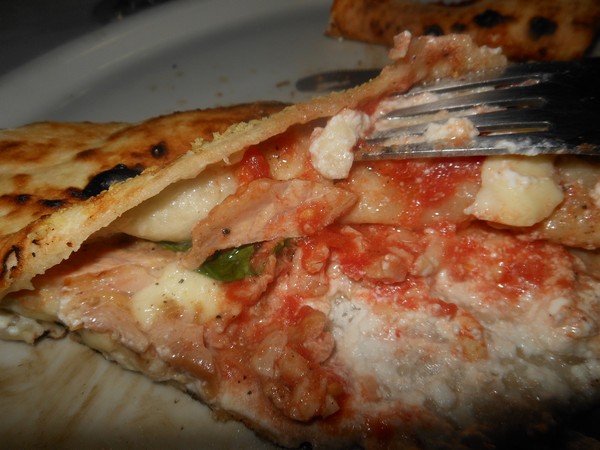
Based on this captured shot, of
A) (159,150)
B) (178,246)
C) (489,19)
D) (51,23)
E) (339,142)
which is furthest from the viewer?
(51,23)

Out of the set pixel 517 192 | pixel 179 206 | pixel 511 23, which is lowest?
pixel 517 192

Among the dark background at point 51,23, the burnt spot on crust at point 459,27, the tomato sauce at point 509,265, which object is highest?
the dark background at point 51,23

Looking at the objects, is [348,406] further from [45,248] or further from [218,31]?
[218,31]

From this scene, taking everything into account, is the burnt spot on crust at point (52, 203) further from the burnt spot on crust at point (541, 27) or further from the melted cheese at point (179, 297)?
the burnt spot on crust at point (541, 27)

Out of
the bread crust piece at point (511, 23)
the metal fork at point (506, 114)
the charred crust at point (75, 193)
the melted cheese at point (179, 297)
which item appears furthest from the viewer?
the bread crust piece at point (511, 23)

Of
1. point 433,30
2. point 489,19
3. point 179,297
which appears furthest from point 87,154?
point 489,19

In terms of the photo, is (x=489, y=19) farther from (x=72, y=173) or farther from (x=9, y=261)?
(x=9, y=261)

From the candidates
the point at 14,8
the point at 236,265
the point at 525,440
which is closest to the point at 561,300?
the point at 525,440

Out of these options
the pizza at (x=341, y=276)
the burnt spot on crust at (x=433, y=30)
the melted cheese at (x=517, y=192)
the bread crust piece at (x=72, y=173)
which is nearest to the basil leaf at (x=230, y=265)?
the pizza at (x=341, y=276)
